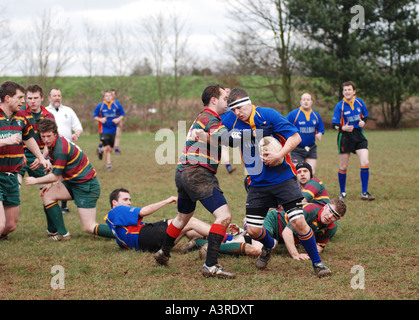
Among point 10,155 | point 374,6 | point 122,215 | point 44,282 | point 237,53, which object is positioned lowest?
point 44,282

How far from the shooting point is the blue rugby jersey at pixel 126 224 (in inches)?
210

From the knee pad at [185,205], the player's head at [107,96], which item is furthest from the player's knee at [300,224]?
the player's head at [107,96]

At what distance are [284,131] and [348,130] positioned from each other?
4700 mm

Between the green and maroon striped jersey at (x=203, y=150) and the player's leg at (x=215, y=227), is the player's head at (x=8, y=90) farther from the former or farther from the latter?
the player's leg at (x=215, y=227)

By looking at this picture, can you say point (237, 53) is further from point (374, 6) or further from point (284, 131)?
point (284, 131)

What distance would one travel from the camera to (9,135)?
17.4 ft

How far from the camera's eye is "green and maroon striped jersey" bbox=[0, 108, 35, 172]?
17.2ft

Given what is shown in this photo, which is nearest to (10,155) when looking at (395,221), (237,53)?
(395,221)

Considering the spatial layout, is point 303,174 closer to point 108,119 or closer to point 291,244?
point 291,244

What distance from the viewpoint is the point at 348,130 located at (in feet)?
28.1

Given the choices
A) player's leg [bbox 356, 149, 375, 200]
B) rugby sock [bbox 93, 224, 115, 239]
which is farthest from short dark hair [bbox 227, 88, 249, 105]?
player's leg [bbox 356, 149, 375, 200]

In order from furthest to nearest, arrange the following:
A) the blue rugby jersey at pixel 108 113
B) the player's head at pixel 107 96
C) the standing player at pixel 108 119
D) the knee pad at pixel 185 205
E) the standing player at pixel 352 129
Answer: the player's head at pixel 107 96
the blue rugby jersey at pixel 108 113
the standing player at pixel 108 119
the standing player at pixel 352 129
the knee pad at pixel 185 205

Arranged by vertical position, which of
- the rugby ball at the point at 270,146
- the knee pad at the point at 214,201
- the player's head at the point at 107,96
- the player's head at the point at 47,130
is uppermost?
the player's head at the point at 107,96

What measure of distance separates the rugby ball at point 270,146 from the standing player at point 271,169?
0.06 metres
